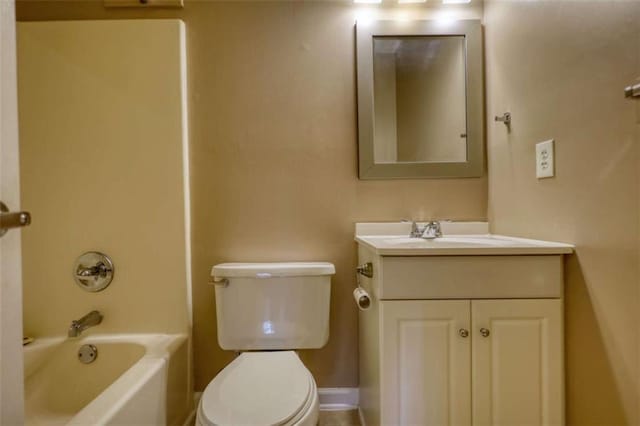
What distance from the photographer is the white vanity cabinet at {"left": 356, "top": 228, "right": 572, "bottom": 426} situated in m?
0.94

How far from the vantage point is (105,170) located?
1.44 meters

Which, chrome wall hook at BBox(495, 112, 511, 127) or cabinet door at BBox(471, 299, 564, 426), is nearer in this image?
cabinet door at BBox(471, 299, 564, 426)

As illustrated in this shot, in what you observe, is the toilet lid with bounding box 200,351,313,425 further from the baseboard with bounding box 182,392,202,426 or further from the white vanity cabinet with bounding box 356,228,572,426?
the baseboard with bounding box 182,392,202,426

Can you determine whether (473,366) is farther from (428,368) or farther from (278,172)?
(278,172)

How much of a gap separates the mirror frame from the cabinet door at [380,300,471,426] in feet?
2.36

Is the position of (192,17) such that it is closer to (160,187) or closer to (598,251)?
(160,187)

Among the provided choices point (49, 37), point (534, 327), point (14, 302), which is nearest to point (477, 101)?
point (534, 327)

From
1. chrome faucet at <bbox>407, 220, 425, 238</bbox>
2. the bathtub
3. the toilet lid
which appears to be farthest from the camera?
chrome faucet at <bbox>407, 220, 425, 238</bbox>

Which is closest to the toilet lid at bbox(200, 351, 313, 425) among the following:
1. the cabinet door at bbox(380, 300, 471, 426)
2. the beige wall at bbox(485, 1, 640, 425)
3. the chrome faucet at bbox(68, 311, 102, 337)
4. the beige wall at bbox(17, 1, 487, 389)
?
the cabinet door at bbox(380, 300, 471, 426)

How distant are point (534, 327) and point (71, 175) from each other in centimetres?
189

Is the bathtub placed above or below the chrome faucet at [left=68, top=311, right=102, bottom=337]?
below

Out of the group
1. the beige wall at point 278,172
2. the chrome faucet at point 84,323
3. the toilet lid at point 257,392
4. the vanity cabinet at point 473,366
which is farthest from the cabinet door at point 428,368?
the chrome faucet at point 84,323

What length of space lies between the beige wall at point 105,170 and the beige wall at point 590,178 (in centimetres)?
142

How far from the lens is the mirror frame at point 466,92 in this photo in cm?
147
